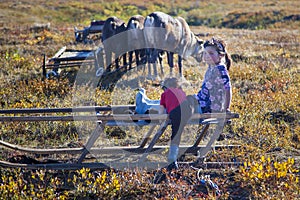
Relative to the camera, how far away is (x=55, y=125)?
6539 millimetres

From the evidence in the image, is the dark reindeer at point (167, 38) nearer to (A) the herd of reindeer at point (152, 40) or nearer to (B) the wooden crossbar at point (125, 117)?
(A) the herd of reindeer at point (152, 40)

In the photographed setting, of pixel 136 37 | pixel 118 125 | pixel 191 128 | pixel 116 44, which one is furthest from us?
pixel 116 44

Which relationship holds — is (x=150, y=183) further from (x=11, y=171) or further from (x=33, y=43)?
(x=33, y=43)

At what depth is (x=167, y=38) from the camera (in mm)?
10734

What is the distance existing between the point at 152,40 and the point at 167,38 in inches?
16.8

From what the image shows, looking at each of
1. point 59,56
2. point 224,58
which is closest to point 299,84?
point 224,58

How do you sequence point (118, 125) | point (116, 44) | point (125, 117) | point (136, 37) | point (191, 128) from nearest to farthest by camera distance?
1. point (125, 117)
2. point (118, 125)
3. point (191, 128)
4. point (136, 37)
5. point (116, 44)

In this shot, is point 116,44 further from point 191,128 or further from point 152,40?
point 191,128

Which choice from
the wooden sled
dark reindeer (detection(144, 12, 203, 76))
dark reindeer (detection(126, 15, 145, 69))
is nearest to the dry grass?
the wooden sled

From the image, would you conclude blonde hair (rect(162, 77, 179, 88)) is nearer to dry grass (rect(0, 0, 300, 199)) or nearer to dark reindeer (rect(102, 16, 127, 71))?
dry grass (rect(0, 0, 300, 199))

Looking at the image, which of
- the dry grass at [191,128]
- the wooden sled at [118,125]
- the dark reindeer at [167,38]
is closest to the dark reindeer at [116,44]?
the dark reindeer at [167,38]

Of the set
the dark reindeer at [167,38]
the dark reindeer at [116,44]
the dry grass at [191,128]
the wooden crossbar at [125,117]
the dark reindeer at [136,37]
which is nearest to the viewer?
the dry grass at [191,128]

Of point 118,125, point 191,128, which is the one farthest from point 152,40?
point 118,125

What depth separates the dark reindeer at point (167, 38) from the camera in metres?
10.5
